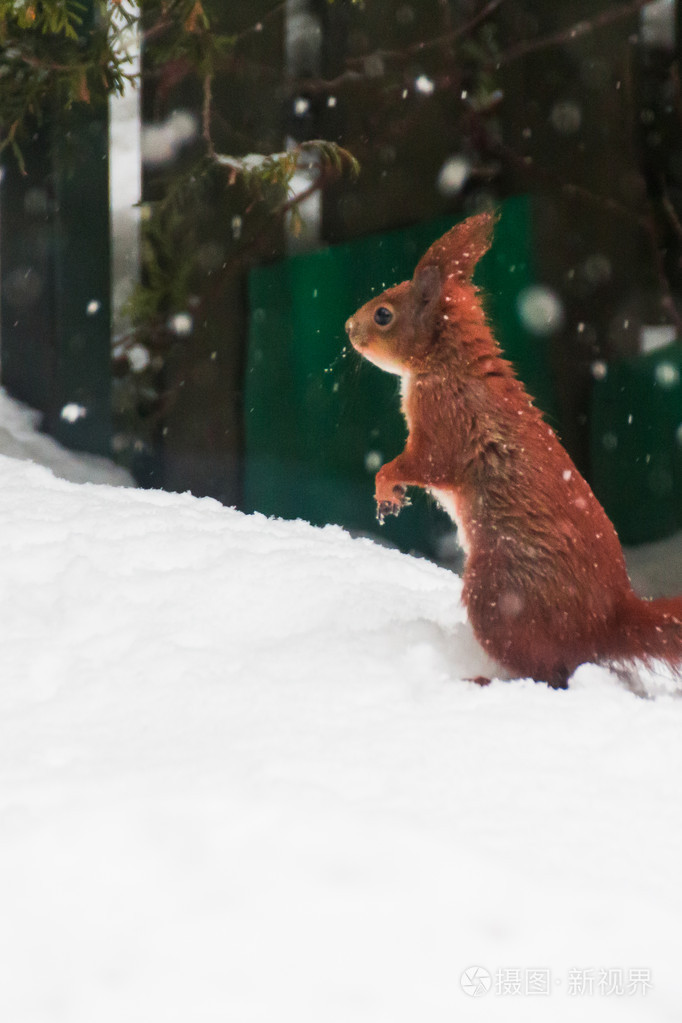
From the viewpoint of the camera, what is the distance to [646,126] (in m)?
2.95

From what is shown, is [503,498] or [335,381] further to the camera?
[335,381]

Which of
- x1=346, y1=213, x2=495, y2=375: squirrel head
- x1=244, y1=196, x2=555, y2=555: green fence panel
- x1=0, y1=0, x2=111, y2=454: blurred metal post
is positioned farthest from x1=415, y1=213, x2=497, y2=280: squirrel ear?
x1=0, y1=0, x2=111, y2=454: blurred metal post

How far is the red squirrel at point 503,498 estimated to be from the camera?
5.23 feet

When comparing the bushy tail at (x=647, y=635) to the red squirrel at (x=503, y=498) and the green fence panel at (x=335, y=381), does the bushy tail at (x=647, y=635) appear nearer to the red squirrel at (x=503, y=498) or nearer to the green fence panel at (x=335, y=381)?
the red squirrel at (x=503, y=498)

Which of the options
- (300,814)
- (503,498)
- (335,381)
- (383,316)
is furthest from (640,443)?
(300,814)

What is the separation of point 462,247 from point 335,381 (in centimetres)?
145

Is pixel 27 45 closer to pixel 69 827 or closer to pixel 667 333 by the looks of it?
pixel 667 333

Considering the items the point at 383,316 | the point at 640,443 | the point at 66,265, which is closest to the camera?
the point at 383,316

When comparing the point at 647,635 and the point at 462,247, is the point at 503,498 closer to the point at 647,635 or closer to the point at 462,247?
the point at 647,635

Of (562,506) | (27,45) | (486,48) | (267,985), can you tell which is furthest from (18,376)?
(267,985)

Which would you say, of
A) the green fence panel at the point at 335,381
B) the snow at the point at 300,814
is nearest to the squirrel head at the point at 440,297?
the snow at the point at 300,814

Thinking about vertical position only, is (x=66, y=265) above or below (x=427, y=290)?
below

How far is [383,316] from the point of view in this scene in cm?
203

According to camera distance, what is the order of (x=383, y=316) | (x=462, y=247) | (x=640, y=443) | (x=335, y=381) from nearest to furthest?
(x=462, y=247), (x=383, y=316), (x=640, y=443), (x=335, y=381)
